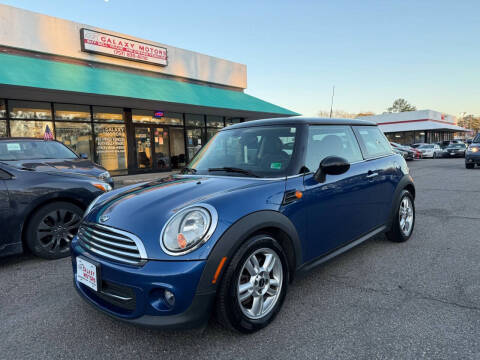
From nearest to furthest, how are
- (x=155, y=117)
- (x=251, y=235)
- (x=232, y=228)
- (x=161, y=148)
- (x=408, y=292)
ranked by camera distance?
(x=232, y=228)
(x=251, y=235)
(x=408, y=292)
(x=155, y=117)
(x=161, y=148)

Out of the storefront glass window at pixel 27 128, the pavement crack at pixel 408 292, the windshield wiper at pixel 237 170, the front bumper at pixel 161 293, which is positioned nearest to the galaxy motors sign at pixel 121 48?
the storefront glass window at pixel 27 128

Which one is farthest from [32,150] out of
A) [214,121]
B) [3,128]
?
[214,121]

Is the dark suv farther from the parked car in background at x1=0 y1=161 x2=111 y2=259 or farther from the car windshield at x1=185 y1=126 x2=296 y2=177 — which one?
the car windshield at x1=185 y1=126 x2=296 y2=177

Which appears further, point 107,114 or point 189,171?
point 107,114

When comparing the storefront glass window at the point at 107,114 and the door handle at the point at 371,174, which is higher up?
the storefront glass window at the point at 107,114

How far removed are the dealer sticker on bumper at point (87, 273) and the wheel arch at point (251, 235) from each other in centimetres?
78

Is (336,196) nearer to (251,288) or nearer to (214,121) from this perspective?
(251,288)

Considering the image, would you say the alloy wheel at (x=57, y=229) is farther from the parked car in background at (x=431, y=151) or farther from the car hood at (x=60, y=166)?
the parked car in background at (x=431, y=151)

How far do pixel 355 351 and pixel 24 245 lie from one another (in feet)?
12.8

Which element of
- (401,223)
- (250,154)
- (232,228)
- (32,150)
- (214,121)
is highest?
(214,121)

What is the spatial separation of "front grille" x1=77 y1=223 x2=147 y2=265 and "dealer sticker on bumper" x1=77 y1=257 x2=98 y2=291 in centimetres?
10

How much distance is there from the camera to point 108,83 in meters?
11.9

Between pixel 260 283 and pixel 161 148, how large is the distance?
14.8 m

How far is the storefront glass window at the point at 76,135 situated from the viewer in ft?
42.8
